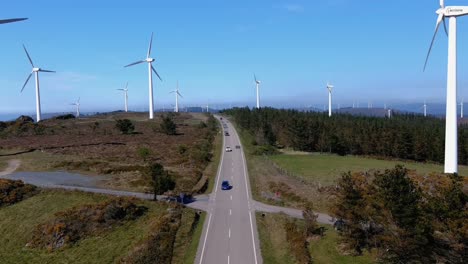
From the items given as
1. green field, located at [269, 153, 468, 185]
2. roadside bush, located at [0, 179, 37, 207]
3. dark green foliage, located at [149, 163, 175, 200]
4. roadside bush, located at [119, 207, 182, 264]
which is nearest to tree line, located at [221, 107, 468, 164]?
green field, located at [269, 153, 468, 185]

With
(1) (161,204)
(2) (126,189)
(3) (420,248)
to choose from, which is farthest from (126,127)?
(3) (420,248)

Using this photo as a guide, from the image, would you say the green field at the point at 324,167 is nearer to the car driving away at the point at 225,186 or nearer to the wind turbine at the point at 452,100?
the car driving away at the point at 225,186

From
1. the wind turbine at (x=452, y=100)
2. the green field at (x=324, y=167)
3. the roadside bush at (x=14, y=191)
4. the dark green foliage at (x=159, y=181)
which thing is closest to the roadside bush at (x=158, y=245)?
the dark green foliage at (x=159, y=181)

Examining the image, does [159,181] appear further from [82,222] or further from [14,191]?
[14,191]

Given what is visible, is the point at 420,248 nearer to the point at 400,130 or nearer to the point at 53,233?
the point at 53,233

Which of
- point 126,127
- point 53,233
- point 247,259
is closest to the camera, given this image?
point 247,259
